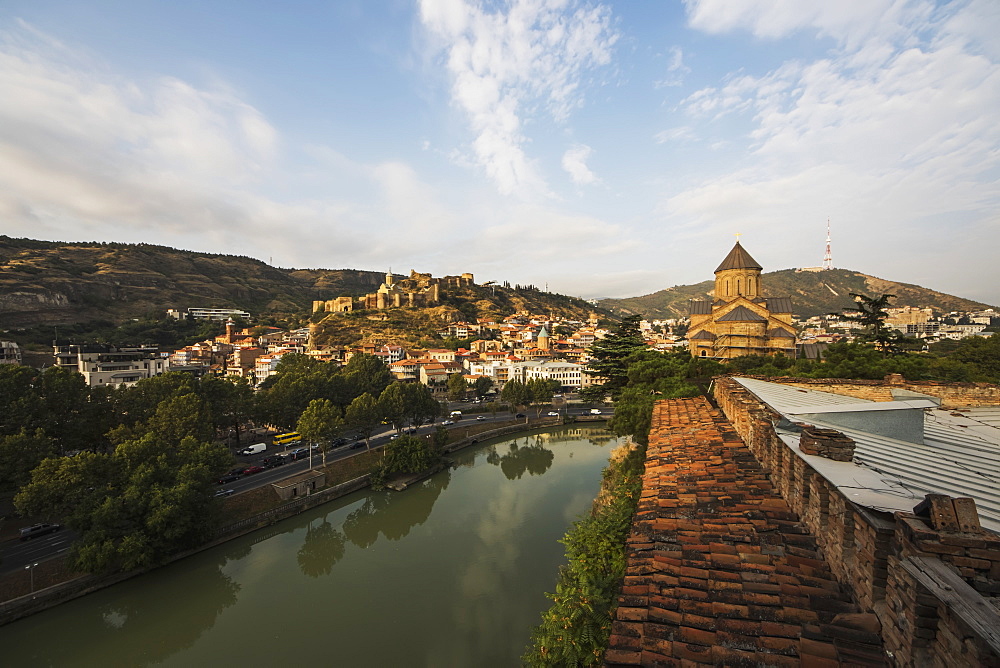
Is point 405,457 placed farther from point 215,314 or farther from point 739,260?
point 215,314

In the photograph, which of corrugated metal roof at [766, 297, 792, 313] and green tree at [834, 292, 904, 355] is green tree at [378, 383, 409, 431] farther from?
green tree at [834, 292, 904, 355]

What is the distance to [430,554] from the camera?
13125 millimetres

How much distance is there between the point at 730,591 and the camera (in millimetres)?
2791

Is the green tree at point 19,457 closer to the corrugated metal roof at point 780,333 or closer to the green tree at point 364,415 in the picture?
the green tree at point 364,415

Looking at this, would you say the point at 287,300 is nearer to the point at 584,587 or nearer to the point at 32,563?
the point at 32,563

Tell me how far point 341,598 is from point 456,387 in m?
26.5

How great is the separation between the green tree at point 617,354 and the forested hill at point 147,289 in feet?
169

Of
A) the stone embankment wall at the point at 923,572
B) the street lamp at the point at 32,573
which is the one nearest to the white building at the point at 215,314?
the street lamp at the point at 32,573

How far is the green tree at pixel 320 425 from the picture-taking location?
60.5 ft

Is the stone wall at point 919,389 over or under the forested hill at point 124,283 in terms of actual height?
under

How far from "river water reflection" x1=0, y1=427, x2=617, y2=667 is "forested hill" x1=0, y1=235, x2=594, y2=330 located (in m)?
57.0

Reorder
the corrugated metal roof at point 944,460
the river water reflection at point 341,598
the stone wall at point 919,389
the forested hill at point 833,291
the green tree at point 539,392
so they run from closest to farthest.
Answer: the corrugated metal roof at point 944,460
the stone wall at point 919,389
the river water reflection at point 341,598
the green tree at point 539,392
the forested hill at point 833,291

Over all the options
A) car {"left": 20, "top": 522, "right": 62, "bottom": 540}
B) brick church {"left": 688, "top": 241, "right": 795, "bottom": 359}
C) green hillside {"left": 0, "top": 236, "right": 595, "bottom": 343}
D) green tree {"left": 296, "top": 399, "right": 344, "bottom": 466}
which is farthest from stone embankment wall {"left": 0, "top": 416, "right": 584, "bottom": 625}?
green hillside {"left": 0, "top": 236, "right": 595, "bottom": 343}

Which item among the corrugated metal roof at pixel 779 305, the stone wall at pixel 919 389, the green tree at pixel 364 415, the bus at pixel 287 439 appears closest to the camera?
the stone wall at pixel 919 389
